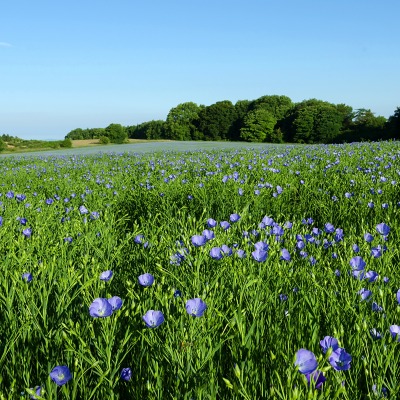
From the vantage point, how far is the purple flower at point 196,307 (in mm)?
1455

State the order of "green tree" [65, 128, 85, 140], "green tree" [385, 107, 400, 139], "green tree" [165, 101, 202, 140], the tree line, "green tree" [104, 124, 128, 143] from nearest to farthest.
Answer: "green tree" [385, 107, 400, 139], the tree line, "green tree" [104, 124, 128, 143], "green tree" [165, 101, 202, 140], "green tree" [65, 128, 85, 140]

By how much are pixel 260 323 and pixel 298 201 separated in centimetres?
382

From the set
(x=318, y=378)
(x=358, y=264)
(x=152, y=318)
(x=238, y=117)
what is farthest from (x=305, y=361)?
→ (x=238, y=117)

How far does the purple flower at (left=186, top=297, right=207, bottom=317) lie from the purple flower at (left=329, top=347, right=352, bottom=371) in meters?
0.45

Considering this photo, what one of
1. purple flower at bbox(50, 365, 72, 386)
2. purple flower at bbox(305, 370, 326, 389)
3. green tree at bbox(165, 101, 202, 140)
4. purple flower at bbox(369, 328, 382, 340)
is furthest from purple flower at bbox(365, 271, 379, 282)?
green tree at bbox(165, 101, 202, 140)

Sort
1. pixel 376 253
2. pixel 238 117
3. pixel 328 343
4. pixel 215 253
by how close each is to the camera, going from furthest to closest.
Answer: pixel 238 117 < pixel 376 253 < pixel 215 253 < pixel 328 343

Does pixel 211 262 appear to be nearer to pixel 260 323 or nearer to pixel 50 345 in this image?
pixel 260 323

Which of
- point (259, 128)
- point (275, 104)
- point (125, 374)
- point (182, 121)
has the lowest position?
point (125, 374)

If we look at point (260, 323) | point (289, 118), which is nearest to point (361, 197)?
point (260, 323)

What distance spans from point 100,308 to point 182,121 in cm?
8646

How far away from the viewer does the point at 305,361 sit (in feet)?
3.88

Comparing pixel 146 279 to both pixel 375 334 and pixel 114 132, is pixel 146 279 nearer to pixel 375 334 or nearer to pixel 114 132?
pixel 375 334

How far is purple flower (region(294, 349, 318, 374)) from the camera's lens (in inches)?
45.9

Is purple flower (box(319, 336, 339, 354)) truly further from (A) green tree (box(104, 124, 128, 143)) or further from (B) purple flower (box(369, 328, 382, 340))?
(A) green tree (box(104, 124, 128, 143))
